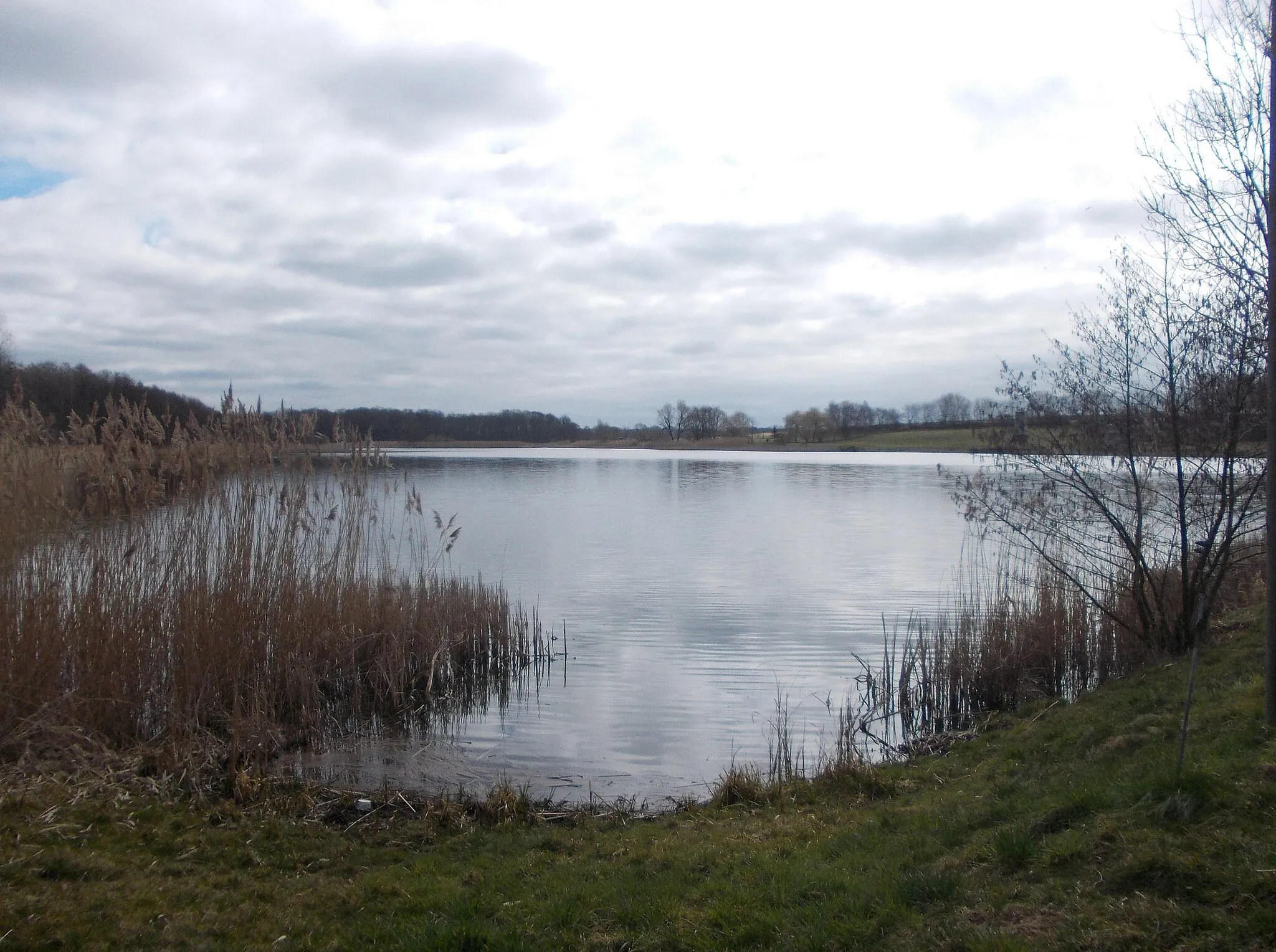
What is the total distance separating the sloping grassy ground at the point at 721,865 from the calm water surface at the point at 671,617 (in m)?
1.69

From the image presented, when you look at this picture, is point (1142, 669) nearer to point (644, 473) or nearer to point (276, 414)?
point (276, 414)

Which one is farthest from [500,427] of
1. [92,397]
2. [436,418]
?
[92,397]

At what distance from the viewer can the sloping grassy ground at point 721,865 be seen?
11.9 ft

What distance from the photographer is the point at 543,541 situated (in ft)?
78.9

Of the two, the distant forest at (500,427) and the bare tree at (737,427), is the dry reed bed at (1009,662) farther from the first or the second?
the bare tree at (737,427)

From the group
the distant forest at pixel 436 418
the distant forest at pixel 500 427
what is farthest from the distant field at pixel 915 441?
the distant forest at pixel 500 427

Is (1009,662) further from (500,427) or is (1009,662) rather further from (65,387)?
(500,427)

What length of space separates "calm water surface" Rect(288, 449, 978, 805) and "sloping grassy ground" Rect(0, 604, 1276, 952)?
169 centimetres

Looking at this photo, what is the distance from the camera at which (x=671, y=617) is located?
50.7 feet

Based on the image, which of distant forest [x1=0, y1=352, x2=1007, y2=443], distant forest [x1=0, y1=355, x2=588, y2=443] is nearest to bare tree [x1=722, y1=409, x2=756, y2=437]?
distant forest [x1=0, y1=352, x2=1007, y2=443]

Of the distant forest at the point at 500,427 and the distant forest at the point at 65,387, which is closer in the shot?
the distant forest at the point at 65,387

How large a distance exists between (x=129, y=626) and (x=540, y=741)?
13.2 ft

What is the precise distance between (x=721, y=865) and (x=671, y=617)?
1041 cm

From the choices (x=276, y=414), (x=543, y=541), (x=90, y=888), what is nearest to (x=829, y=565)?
(x=543, y=541)
